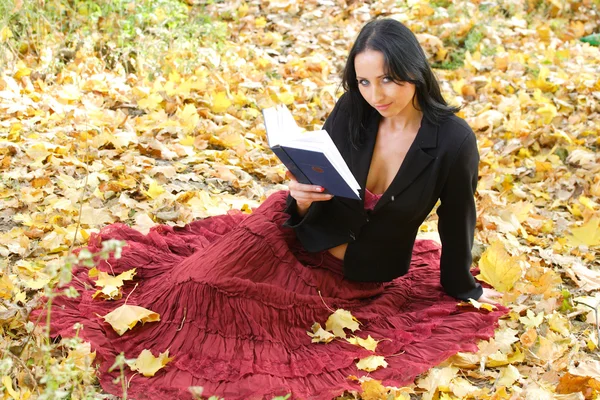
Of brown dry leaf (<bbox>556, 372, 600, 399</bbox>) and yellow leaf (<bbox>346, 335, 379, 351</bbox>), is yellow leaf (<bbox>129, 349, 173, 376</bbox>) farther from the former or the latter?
brown dry leaf (<bbox>556, 372, 600, 399</bbox>)

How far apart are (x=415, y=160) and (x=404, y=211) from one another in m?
0.18

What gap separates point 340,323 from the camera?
A: 2553mm

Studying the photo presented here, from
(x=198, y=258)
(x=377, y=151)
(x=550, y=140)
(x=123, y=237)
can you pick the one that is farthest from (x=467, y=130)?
(x=550, y=140)

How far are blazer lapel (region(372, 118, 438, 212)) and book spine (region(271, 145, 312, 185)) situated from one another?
335 mm

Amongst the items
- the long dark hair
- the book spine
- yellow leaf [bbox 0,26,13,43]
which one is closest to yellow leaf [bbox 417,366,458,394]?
the book spine

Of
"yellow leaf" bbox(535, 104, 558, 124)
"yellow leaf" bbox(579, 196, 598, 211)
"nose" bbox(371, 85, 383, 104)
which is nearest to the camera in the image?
"nose" bbox(371, 85, 383, 104)

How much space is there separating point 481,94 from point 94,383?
3.81 metres

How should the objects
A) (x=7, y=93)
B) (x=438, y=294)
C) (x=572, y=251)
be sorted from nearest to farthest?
(x=438, y=294) < (x=572, y=251) < (x=7, y=93)

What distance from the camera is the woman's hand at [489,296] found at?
2736 millimetres

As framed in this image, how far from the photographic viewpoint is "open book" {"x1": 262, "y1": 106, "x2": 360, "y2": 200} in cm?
208

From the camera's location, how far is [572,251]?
3.32 metres

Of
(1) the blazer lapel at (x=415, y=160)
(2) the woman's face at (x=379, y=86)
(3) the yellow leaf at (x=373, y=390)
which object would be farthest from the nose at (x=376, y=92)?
(3) the yellow leaf at (x=373, y=390)

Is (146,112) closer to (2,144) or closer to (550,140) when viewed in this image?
(2,144)

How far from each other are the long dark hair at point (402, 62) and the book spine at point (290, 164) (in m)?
0.41
